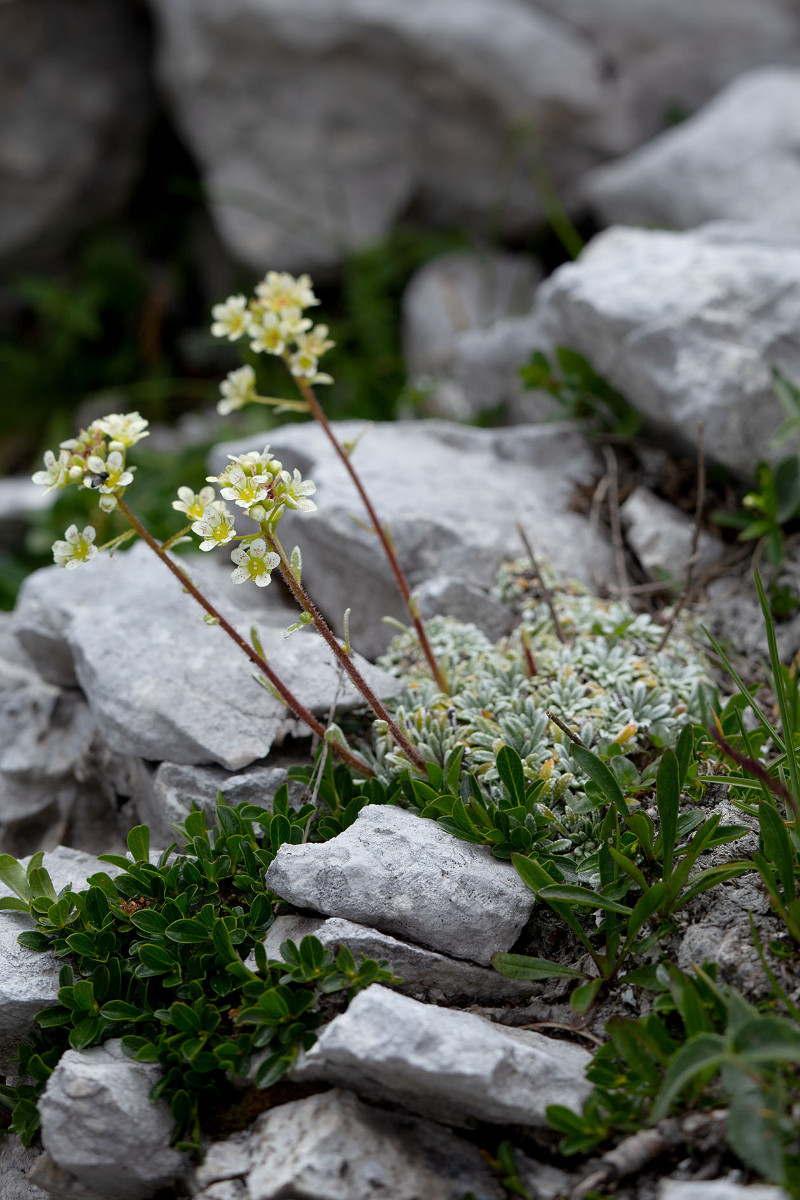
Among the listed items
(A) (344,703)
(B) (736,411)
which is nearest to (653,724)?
(A) (344,703)

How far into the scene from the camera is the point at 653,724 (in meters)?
3.36

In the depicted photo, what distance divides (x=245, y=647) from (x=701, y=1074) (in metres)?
1.76

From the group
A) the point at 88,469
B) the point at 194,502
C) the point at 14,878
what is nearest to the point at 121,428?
the point at 88,469

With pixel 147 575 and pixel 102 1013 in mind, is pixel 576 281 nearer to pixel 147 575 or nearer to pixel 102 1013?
pixel 147 575

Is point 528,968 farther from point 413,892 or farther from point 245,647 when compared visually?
point 245,647

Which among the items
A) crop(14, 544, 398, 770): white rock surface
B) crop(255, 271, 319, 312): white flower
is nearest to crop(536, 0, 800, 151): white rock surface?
crop(255, 271, 319, 312): white flower

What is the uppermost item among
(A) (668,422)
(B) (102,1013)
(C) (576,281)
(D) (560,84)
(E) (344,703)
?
(D) (560,84)

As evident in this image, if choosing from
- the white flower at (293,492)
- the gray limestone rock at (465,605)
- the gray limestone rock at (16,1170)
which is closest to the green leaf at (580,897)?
the white flower at (293,492)

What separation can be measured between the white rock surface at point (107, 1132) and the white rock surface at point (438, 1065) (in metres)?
0.42

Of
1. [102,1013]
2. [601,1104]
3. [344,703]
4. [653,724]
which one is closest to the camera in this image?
[601,1104]

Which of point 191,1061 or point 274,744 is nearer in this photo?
point 191,1061

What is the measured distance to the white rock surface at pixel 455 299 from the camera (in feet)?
24.5

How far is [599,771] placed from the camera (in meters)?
2.93

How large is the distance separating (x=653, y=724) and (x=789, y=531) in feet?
4.70
